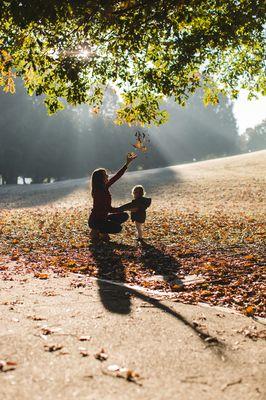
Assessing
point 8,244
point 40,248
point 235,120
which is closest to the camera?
point 40,248

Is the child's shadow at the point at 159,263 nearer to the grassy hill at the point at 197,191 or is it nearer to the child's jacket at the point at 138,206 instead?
the child's jacket at the point at 138,206

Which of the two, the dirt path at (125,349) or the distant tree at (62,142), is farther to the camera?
the distant tree at (62,142)

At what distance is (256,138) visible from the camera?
139 metres

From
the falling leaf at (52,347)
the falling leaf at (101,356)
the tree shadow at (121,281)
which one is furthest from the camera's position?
the tree shadow at (121,281)

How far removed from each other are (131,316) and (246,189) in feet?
71.4

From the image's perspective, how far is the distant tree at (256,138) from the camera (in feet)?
455

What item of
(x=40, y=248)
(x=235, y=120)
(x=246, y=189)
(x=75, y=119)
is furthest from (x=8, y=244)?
(x=235, y=120)

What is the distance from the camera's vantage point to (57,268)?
9289mm

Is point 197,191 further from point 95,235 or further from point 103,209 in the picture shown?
point 103,209

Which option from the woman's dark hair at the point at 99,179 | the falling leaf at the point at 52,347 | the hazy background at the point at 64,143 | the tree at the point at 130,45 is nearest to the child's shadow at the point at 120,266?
the falling leaf at the point at 52,347

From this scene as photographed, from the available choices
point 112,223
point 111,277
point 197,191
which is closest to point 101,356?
point 111,277

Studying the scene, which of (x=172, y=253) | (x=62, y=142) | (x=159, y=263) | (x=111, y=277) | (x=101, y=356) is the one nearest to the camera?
(x=101, y=356)

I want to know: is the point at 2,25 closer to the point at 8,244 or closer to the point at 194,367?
the point at 8,244

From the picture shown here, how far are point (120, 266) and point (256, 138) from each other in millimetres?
137832
